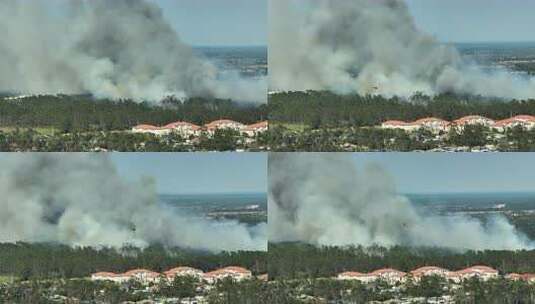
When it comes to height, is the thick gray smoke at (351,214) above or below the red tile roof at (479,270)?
above

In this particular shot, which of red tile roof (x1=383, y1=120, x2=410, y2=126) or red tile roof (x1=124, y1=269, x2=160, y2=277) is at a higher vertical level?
red tile roof (x1=383, y1=120, x2=410, y2=126)

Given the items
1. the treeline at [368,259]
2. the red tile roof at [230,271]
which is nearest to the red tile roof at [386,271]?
the treeline at [368,259]

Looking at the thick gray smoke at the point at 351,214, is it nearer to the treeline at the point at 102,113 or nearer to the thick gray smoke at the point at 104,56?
the treeline at the point at 102,113

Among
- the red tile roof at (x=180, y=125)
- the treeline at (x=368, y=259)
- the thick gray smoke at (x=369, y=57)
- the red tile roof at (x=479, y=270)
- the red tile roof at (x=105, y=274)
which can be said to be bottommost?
the red tile roof at (x=479, y=270)

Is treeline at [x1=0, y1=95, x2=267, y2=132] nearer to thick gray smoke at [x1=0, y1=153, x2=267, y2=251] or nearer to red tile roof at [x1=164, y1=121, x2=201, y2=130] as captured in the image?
red tile roof at [x1=164, y1=121, x2=201, y2=130]

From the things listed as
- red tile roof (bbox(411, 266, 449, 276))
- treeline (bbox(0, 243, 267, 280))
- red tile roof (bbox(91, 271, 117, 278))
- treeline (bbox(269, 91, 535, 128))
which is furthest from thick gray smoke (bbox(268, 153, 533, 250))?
red tile roof (bbox(91, 271, 117, 278))

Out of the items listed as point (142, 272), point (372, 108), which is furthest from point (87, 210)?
point (372, 108)
